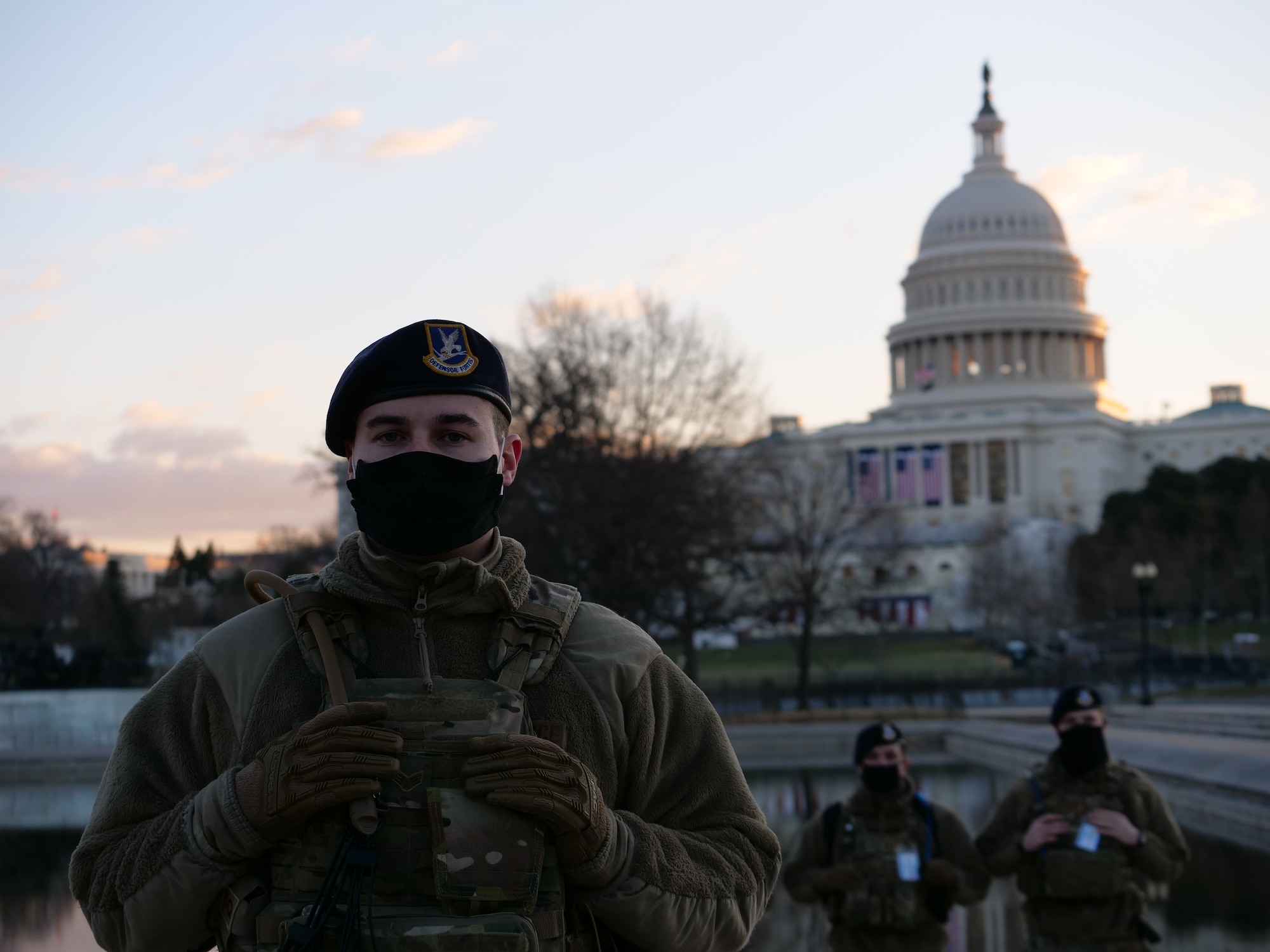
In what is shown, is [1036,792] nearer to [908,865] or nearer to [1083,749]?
[1083,749]

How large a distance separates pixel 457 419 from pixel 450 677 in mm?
451

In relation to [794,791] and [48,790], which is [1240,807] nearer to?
[794,791]

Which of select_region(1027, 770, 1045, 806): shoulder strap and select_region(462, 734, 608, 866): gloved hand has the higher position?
select_region(462, 734, 608, 866): gloved hand

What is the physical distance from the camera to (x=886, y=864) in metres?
7.53

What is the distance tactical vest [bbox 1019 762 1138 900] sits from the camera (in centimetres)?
738

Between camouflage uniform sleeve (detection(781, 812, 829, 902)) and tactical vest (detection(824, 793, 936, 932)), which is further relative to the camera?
camouflage uniform sleeve (detection(781, 812, 829, 902))

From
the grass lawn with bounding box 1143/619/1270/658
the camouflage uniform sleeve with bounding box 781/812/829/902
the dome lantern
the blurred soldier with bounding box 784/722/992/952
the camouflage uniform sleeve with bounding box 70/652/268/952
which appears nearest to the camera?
the camouflage uniform sleeve with bounding box 70/652/268/952

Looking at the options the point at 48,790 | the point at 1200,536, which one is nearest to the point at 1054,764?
the point at 48,790

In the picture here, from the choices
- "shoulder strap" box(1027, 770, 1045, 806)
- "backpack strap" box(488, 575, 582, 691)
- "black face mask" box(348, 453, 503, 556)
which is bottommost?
"shoulder strap" box(1027, 770, 1045, 806)

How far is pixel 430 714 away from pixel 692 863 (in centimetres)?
56

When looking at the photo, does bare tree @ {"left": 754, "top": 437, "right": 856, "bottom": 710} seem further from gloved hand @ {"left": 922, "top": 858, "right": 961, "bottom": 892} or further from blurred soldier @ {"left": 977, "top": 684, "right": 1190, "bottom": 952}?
gloved hand @ {"left": 922, "top": 858, "right": 961, "bottom": 892}

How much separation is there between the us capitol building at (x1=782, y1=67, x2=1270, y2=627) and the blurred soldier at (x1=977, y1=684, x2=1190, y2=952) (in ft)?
345

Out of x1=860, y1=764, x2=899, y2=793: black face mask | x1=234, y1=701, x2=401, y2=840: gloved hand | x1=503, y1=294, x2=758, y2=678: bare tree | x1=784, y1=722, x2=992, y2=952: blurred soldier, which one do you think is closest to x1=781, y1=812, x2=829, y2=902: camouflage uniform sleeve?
x1=784, y1=722, x2=992, y2=952: blurred soldier

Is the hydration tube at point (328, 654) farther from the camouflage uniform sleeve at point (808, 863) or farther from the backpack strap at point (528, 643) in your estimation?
the camouflage uniform sleeve at point (808, 863)
